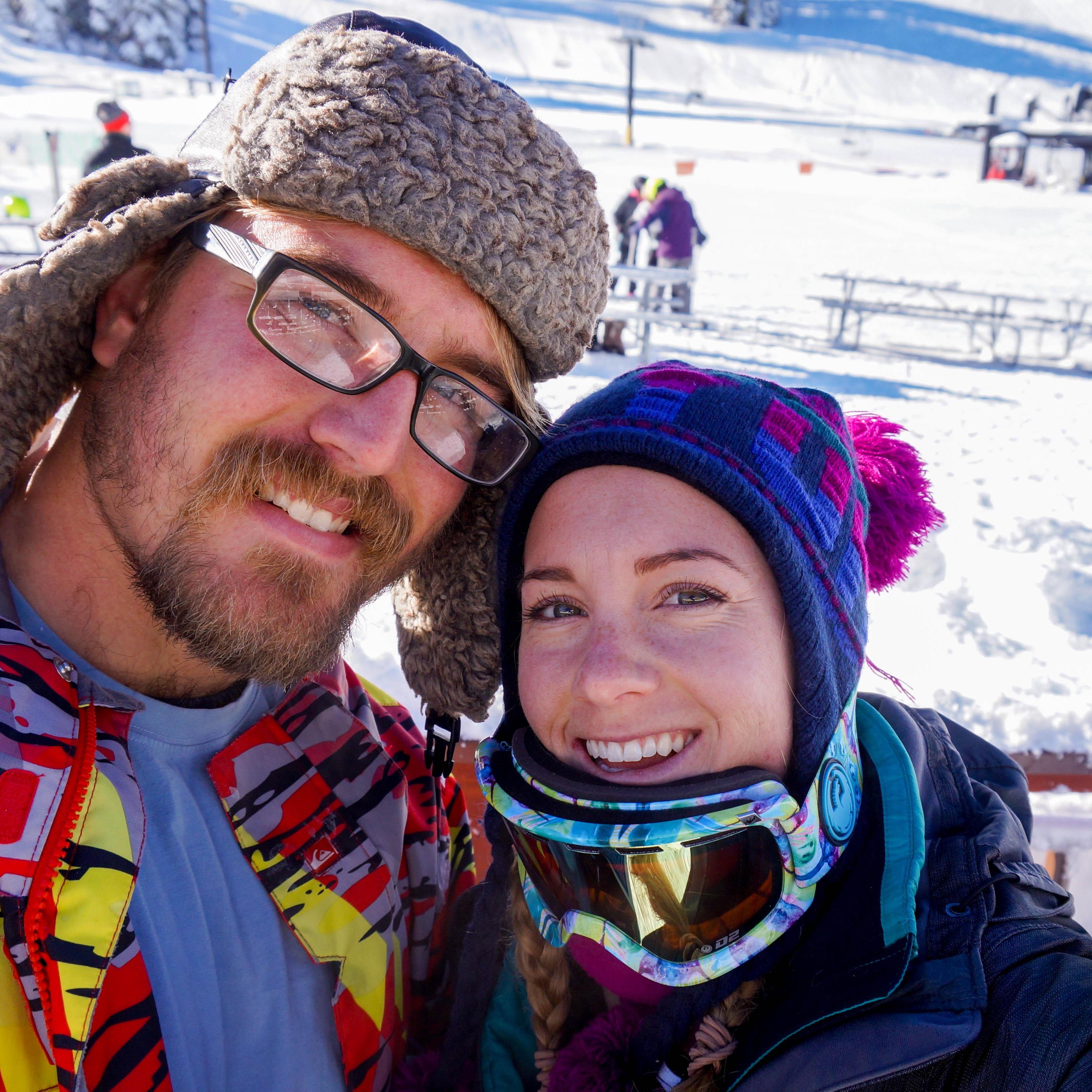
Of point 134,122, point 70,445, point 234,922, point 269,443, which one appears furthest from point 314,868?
point 134,122

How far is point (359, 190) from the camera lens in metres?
1.61

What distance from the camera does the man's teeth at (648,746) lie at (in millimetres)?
1542

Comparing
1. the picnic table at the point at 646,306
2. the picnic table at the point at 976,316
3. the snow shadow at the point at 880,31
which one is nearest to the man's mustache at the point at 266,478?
the picnic table at the point at 646,306

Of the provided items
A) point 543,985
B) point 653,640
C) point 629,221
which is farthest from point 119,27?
point 543,985

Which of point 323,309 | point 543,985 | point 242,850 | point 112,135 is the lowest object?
point 543,985

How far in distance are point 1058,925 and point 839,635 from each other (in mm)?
552

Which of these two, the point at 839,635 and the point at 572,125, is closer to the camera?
the point at 839,635

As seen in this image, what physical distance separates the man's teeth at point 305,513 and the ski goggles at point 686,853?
55 centimetres

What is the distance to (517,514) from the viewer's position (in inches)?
74.0

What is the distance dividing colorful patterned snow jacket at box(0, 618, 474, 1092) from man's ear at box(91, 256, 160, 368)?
0.62m

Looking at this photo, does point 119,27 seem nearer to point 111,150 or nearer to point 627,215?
point 111,150

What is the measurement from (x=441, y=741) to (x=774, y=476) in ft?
2.92

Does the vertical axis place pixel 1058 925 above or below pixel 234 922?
above

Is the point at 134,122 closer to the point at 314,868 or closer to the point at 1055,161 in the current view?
the point at 1055,161
